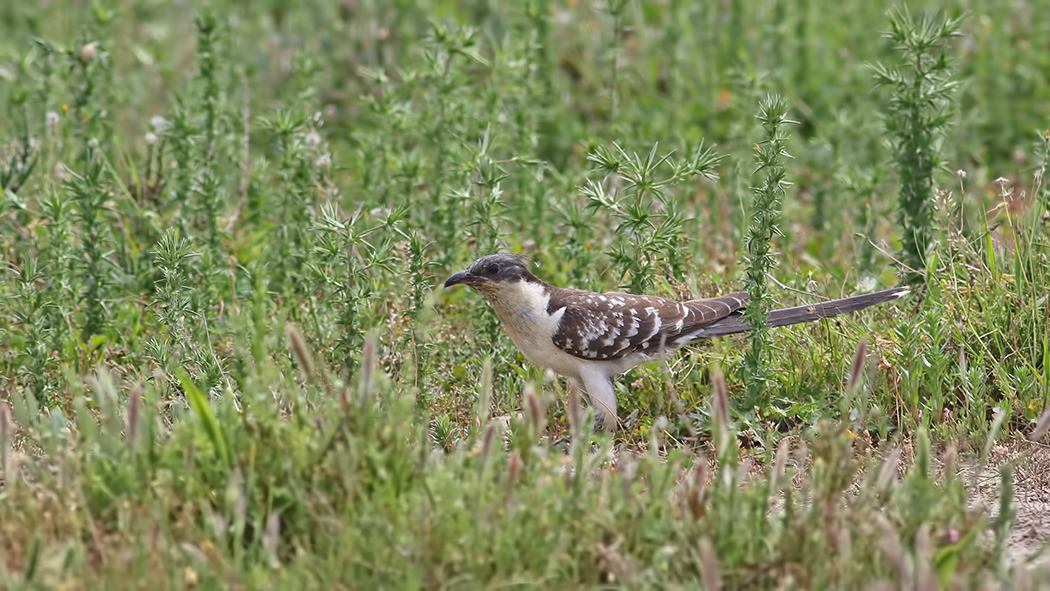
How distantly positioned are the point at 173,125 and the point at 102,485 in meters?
3.63

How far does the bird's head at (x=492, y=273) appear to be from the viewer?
5.31m

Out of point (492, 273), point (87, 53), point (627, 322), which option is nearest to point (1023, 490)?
point (627, 322)

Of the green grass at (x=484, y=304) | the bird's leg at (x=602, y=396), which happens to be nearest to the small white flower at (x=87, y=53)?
the green grass at (x=484, y=304)

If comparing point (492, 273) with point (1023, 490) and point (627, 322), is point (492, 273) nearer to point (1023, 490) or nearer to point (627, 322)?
point (627, 322)

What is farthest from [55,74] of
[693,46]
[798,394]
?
[798,394]

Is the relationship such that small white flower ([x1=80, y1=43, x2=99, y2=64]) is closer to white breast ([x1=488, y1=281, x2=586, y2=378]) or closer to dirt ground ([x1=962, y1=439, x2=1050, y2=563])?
white breast ([x1=488, y1=281, x2=586, y2=378])

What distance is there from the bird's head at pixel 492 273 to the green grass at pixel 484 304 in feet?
0.55

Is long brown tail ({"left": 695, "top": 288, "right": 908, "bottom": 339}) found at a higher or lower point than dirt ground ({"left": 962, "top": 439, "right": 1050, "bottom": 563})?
higher

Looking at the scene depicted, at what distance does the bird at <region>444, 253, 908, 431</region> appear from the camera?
5328mm

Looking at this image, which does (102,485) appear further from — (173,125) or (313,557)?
(173,125)

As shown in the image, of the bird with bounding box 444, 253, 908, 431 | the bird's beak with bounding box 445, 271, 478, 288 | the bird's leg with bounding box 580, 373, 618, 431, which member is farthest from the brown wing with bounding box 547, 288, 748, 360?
the bird's beak with bounding box 445, 271, 478, 288

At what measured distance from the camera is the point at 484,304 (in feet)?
19.5

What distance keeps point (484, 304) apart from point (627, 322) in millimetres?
874

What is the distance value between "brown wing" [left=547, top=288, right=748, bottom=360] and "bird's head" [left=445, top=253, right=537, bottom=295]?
23 cm
